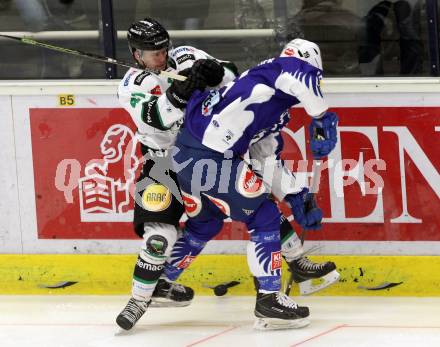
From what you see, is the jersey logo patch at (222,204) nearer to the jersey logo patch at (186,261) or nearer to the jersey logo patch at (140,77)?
the jersey logo patch at (186,261)

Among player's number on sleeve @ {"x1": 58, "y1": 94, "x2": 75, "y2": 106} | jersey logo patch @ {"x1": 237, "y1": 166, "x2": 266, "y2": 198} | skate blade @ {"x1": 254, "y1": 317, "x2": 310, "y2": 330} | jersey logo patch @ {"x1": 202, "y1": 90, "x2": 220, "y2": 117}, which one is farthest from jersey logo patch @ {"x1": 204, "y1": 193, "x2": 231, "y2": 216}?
player's number on sleeve @ {"x1": 58, "y1": 94, "x2": 75, "y2": 106}

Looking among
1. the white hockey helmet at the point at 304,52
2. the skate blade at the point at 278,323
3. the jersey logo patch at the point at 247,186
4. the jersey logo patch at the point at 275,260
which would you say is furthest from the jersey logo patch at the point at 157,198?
the white hockey helmet at the point at 304,52

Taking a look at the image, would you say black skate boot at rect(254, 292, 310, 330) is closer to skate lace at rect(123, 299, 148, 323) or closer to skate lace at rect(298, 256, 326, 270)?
skate lace at rect(298, 256, 326, 270)

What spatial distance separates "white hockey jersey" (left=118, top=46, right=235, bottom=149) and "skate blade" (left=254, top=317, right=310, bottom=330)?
854mm

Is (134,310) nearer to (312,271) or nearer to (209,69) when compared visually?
(312,271)

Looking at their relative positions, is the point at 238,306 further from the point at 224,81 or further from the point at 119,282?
the point at 224,81

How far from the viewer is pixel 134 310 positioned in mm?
5254

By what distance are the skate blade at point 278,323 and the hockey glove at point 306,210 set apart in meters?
0.40

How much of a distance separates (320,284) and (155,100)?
1180 millimetres

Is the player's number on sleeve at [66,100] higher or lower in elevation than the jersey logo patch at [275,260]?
higher

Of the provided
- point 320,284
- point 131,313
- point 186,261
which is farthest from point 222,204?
point 320,284

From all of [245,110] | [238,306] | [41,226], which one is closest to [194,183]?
[245,110]

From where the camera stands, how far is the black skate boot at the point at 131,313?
5.21 metres

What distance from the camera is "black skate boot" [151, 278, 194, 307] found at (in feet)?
17.9
